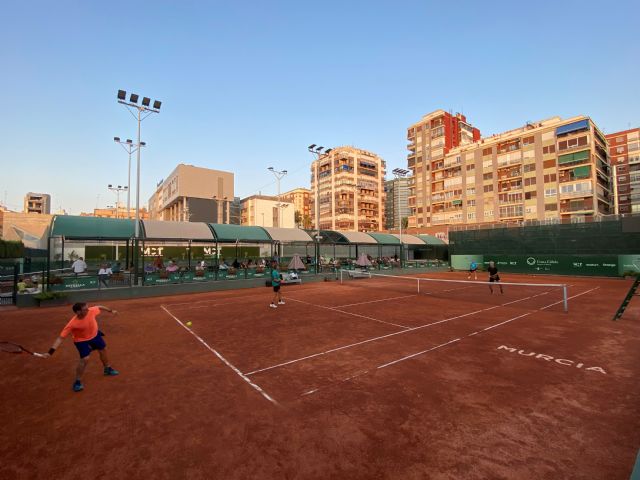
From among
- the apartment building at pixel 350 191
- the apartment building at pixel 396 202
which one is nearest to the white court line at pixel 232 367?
the apartment building at pixel 350 191

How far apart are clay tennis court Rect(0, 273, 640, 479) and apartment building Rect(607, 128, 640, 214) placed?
114 meters

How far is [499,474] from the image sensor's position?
13.1 ft

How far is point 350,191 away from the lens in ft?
332

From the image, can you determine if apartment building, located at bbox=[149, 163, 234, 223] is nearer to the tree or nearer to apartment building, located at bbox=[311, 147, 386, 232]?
the tree

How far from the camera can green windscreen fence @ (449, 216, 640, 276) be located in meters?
31.8

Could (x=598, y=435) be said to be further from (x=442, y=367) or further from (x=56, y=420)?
(x=56, y=420)

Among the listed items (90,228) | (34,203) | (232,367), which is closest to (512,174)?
(90,228)

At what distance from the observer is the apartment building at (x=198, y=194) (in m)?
113

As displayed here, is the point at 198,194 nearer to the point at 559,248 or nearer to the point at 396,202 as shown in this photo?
the point at 559,248

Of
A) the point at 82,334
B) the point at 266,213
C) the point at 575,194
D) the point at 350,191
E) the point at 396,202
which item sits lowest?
the point at 82,334

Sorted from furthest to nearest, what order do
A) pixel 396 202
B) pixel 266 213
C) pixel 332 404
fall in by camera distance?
pixel 396 202 → pixel 266 213 → pixel 332 404

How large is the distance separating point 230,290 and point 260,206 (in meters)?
97.1

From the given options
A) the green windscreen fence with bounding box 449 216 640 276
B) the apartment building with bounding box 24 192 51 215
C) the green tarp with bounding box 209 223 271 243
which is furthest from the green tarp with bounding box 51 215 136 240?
the apartment building with bounding box 24 192 51 215

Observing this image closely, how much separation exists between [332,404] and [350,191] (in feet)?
320
